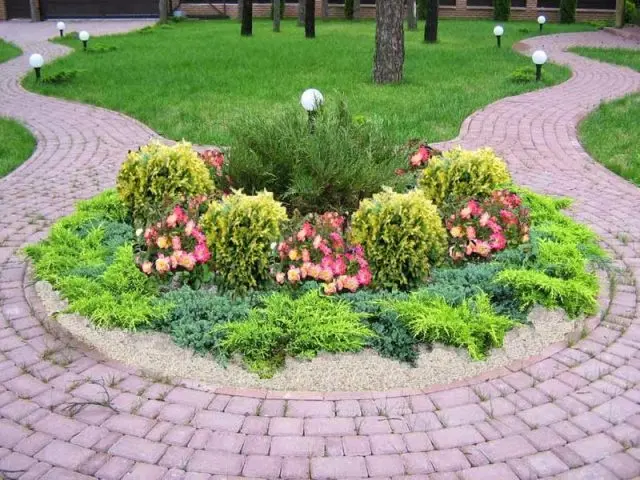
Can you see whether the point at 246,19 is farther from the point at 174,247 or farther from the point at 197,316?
the point at 197,316

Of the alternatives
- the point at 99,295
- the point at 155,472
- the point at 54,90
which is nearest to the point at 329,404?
the point at 155,472

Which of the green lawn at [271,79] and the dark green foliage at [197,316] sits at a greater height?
the green lawn at [271,79]

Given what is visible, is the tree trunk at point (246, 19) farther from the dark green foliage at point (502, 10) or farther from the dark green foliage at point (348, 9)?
the dark green foliage at point (502, 10)

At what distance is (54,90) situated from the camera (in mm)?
11953

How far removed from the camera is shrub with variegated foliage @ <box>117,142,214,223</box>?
16.6 ft

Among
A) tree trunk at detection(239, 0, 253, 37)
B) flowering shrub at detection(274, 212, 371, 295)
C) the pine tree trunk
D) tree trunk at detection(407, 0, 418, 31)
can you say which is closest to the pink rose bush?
flowering shrub at detection(274, 212, 371, 295)

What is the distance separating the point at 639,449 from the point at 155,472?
2023 millimetres

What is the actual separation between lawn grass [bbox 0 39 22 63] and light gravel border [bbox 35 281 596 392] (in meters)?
14.2

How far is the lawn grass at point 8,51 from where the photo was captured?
16469mm

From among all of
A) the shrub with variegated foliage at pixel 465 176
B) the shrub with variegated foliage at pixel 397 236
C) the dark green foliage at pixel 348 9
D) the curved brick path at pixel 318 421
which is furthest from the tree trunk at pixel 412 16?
the shrub with variegated foliage at pixel 397 236

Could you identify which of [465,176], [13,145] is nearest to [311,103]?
[465,176]

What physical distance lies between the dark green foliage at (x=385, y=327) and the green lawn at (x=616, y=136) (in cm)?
424

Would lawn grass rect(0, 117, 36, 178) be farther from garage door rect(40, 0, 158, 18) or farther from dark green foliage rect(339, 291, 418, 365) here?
garage door rect(40, 0, 158, 18)

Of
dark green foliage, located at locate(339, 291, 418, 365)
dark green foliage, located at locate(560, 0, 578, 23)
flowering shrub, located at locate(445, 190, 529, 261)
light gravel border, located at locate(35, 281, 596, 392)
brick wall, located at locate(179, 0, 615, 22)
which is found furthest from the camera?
brick wall, located at locate(179, 0, 615, 22)
